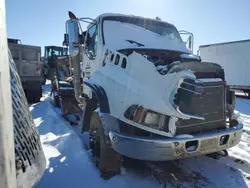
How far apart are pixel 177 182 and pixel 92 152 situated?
156 cm

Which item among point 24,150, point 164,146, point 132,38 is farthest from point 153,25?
point 24,150

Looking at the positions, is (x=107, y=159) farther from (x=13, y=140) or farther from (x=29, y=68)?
(x=29, y=68)

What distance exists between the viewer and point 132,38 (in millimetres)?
4066

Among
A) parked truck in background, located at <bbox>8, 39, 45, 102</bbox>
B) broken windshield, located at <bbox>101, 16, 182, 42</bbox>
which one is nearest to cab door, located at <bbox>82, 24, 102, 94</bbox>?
broken windshield, located at <bbox>101, 16, 182, 42</bbox>

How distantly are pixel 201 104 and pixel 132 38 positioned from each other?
2.06 metres

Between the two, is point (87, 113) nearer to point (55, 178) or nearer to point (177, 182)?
point (55, 178)

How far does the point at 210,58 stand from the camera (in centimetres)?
1568

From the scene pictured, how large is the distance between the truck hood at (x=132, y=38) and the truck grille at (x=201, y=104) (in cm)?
145

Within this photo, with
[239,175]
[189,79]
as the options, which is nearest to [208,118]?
[189,79]

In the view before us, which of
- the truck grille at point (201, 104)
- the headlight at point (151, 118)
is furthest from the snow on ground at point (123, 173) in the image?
the headlight at point (151, 118)

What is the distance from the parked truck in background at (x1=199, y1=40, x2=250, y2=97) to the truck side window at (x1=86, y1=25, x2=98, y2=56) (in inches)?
484

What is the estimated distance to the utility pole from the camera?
1056 mm

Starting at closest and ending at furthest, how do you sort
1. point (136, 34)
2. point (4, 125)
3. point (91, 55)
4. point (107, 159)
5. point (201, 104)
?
point (4, 125), point (201, 104), point (107, 159), point (136, 34), point (91, 55)

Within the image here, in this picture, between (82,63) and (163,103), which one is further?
(82,63)
